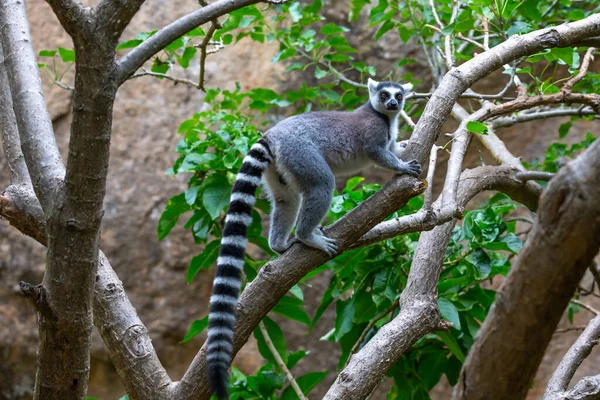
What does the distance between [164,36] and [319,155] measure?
1.88 metres

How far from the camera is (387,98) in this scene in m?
4.84

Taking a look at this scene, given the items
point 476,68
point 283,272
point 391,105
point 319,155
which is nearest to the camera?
point 283,272

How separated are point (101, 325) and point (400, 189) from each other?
1.69m

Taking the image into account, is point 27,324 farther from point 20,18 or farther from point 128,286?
point 20,18

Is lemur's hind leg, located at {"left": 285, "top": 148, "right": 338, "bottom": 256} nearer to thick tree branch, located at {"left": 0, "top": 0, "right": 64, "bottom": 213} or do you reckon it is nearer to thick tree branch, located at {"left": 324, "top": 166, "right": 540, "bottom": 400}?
thick tree branch, located at {"left": 324, "top": 166, "right": 540, "bottom": 400}

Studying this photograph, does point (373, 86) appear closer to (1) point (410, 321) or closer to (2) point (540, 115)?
(2) point (540, 115)

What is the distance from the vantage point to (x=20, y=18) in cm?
366

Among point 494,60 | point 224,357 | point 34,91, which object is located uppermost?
point 34,91

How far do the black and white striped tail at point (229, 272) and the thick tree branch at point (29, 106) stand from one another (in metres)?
0.91

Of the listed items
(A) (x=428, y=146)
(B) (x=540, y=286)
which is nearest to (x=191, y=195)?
(A) (x=428, y=146)

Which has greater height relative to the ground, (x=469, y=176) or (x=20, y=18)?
(x=20, y=18)

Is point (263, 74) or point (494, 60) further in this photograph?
point (263, 74)

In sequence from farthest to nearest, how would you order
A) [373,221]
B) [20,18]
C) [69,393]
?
1. [20,18]
2. [373,221]
3. [69,393]

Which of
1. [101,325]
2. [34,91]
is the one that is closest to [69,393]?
[101,325]
